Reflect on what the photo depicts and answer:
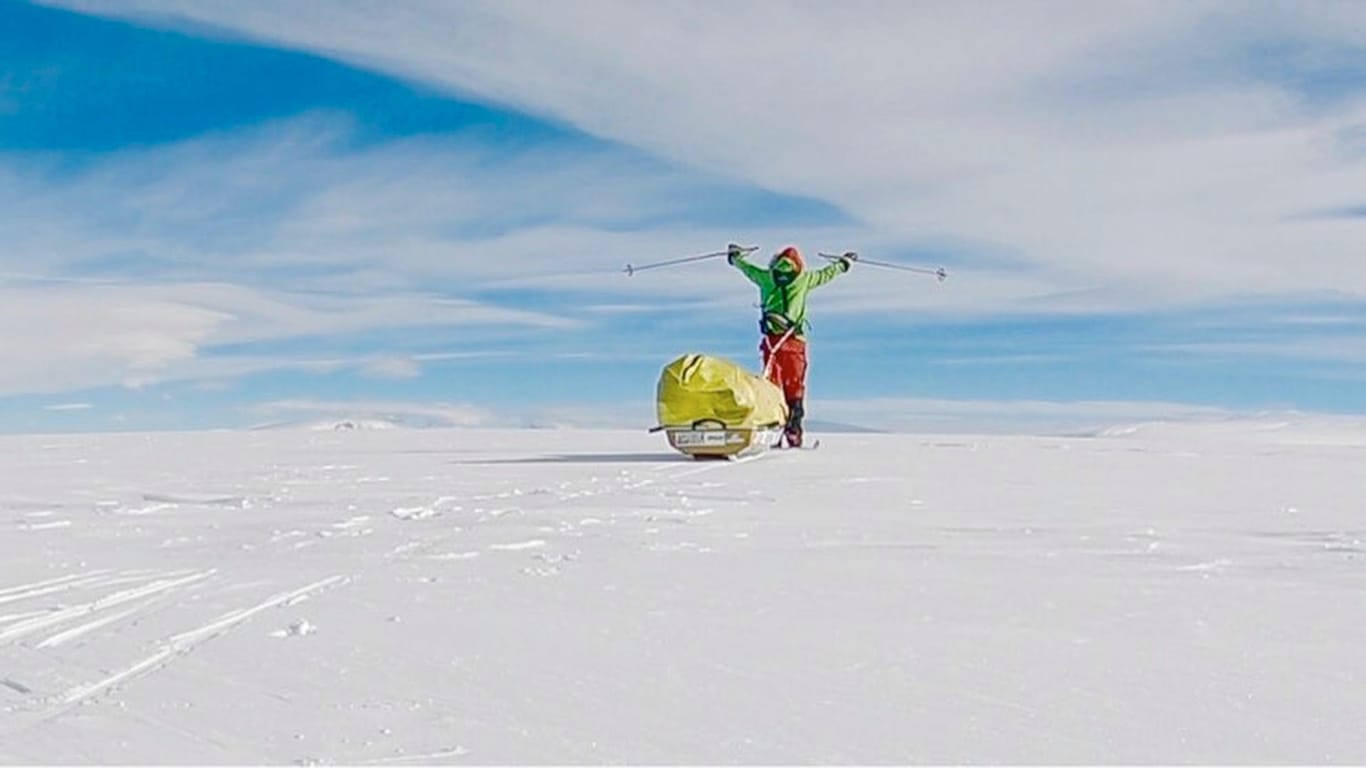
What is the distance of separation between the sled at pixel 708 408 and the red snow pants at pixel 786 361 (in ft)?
6.31

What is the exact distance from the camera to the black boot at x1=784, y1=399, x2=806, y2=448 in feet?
49.1

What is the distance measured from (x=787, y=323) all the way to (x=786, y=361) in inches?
18.4

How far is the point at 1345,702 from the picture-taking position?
3.09m

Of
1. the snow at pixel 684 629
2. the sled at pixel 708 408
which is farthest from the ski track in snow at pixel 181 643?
the sled at pixel 708 408

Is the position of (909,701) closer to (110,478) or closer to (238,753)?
(238,753)

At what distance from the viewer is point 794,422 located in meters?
15.0

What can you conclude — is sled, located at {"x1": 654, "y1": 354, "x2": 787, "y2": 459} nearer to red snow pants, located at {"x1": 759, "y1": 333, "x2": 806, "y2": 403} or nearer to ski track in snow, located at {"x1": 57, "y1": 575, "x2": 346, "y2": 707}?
red snow pants, located at {"x1": 759, "y1": 333, "x2": 806, "y2": 403}

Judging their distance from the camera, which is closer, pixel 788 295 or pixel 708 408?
pixel 708 408

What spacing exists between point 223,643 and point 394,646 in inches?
21.5

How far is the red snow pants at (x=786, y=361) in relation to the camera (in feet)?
48.4

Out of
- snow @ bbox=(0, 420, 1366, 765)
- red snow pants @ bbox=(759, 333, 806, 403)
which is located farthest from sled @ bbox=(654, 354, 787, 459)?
snow @ bbox=(0, 420, 1366, 765)

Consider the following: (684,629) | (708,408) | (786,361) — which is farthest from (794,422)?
(684,629)

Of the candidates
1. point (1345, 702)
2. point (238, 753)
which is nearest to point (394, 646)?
point (238, 753)

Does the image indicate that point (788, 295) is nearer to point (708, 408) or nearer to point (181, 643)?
point (708, 408)
